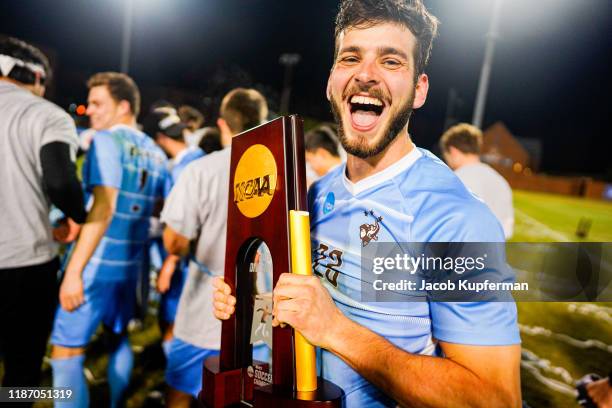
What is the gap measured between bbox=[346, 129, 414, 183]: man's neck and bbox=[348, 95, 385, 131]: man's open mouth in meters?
0.09

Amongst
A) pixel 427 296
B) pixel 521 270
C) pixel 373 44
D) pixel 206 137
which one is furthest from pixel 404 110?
pixel 206 137

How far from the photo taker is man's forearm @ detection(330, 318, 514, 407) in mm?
871

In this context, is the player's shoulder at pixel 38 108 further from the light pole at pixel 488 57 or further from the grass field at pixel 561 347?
the grass field at pixel 561 347

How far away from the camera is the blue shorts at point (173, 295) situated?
320 cm

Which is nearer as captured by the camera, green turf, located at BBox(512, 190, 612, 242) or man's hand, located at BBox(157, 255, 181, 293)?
man's hand, located at BBox(157, 255, 181, 293)

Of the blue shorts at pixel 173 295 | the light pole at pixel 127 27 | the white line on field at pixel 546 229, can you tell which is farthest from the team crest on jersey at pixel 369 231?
the white line on field at pixel 546 229

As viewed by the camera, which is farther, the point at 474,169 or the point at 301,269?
the point at 474,169

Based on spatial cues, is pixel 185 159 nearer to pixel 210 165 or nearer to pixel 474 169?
pixel 210 165

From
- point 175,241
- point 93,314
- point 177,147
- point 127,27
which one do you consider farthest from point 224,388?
point 127,27

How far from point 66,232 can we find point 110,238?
236 mm

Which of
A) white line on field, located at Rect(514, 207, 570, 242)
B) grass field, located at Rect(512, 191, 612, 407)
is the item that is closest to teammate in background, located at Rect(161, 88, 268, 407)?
grass field, located at Rect(512, 191, 612, 407)

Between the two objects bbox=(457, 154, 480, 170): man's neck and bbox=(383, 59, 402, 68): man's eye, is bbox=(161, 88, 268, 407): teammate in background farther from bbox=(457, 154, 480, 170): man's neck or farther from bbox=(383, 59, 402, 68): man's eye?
bbox=(457, 154, 480, 170): man's neck

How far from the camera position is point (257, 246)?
119 centimetres

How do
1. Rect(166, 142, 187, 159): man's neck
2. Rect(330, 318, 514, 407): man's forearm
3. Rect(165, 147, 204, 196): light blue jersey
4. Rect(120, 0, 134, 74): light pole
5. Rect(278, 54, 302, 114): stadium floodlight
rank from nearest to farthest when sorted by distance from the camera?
Rect(330, 318, 514, 407): man's forearm < Rect(278, 54, 302, 114): stadium floodlight < Rect(165, 147, 204, 196): light blue jersey < Rect(166, 142, 187, 159): man's neck < Rect(120, 0, 134, 74): light pole
